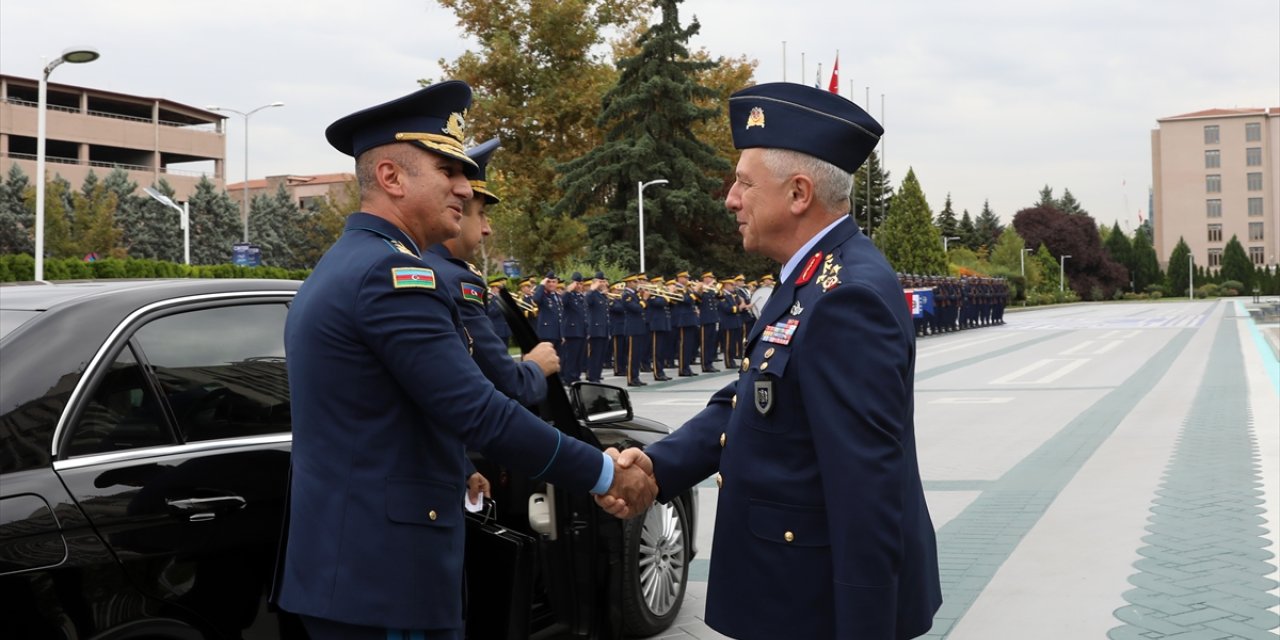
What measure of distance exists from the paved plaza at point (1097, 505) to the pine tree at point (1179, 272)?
4215 inches

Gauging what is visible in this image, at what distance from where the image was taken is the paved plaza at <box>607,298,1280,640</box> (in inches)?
225

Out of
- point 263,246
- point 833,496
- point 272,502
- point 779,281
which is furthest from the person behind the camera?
point 263,246

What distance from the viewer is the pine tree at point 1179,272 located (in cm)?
11835

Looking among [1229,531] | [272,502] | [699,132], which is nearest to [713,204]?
[699,132]

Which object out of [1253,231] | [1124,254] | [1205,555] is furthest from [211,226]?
[1253,231]

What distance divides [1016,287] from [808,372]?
3672 inches

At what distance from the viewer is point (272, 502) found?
3.36 m

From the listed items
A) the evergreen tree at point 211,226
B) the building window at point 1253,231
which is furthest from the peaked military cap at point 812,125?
the building window at point 1253,231

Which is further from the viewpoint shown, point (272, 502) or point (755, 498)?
point (272, 502)

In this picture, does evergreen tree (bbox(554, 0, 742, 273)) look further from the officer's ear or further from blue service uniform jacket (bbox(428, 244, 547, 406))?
the officer's ear

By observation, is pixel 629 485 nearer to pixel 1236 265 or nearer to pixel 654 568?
pixel 654 568

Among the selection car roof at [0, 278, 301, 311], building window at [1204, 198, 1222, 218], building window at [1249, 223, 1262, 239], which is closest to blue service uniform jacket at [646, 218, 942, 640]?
car roof at [0, 278, 301, 311]

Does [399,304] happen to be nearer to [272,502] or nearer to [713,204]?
[272,502]

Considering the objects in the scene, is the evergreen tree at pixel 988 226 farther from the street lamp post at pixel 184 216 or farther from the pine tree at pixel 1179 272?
the street lamp post at pixel 184 216
